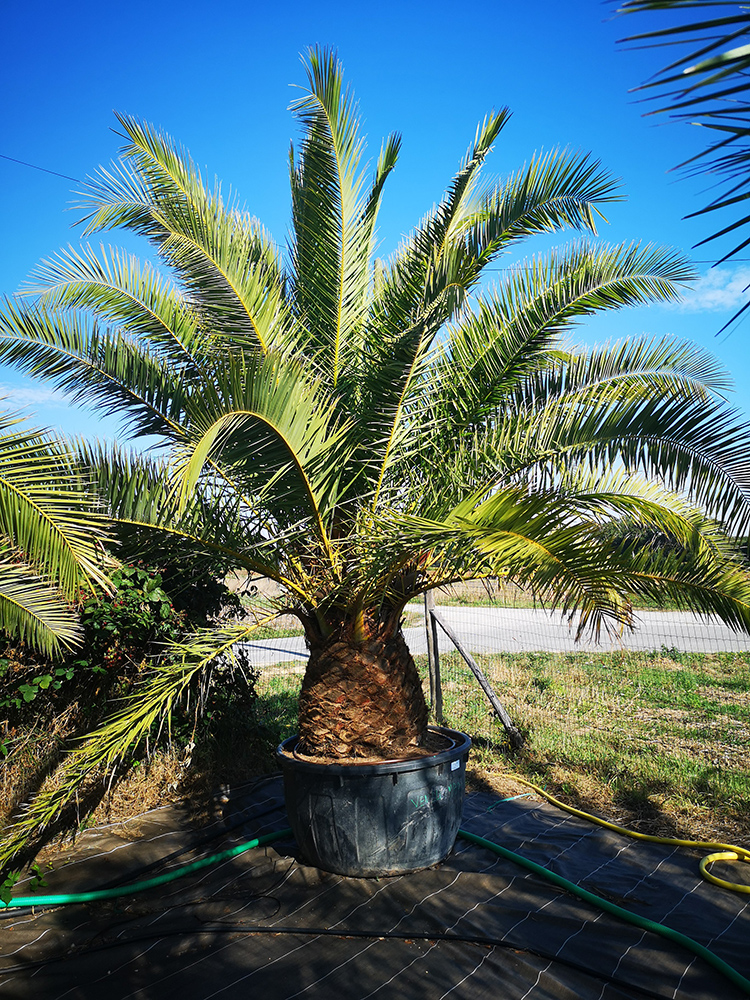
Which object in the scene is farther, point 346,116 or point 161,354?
point 161,354

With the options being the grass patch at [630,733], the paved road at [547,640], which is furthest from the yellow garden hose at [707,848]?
the paved road at [547,640]

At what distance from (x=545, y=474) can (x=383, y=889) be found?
2.63m

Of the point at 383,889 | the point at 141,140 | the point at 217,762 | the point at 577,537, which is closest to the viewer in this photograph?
the point at 577,537

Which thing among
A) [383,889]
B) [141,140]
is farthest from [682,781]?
[141,140]

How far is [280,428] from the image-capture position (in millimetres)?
3297

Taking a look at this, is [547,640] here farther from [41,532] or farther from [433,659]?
[41,532]

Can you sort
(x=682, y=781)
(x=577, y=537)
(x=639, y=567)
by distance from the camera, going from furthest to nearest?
1. (x=682, y=781)
2. (x=639, y=567)
3. (x=577, y=537)

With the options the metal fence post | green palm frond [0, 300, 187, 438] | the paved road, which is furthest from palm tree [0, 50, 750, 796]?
the paved road

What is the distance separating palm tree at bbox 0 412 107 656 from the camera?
10.9ft

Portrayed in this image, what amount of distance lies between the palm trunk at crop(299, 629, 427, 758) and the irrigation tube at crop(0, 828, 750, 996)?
2.42 ft

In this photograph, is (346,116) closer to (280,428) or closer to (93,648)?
(280,428)

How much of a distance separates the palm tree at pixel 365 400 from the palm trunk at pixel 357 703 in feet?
0.05

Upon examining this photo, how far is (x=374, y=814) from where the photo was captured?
388 centimetres

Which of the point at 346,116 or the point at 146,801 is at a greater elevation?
the point at 346,116
